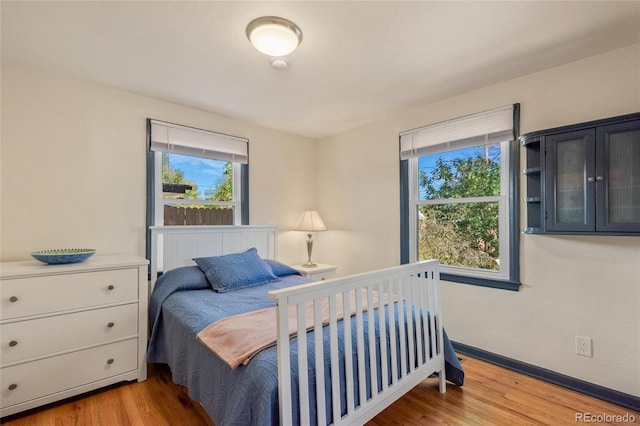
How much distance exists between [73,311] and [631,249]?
3.54 m

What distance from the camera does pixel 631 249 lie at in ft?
6.15

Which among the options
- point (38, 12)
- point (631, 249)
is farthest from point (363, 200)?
point (38, 12)

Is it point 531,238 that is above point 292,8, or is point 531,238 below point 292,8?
below

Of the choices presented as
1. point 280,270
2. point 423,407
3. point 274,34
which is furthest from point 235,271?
→ point 274,34

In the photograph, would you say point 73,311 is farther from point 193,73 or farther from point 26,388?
point 193,73

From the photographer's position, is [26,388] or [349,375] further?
[26,388]

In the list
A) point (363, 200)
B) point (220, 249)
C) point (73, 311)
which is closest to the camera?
point (73, 311)

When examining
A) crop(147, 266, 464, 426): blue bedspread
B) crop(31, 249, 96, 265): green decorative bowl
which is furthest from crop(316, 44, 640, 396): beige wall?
crop(31, 249, 96, 265): green decorative bowl

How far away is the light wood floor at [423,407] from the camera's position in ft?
5.72

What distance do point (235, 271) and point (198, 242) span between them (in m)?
0.62

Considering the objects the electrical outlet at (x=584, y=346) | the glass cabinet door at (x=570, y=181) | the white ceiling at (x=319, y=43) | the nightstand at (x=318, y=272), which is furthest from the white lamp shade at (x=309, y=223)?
the electrical outlet at (x=584, y=346)

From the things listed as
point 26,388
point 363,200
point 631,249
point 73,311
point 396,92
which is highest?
point 396,92

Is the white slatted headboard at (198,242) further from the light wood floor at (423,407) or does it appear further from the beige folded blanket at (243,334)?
the beige folded blanket at (243,334)

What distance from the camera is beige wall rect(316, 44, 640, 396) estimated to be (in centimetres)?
189
